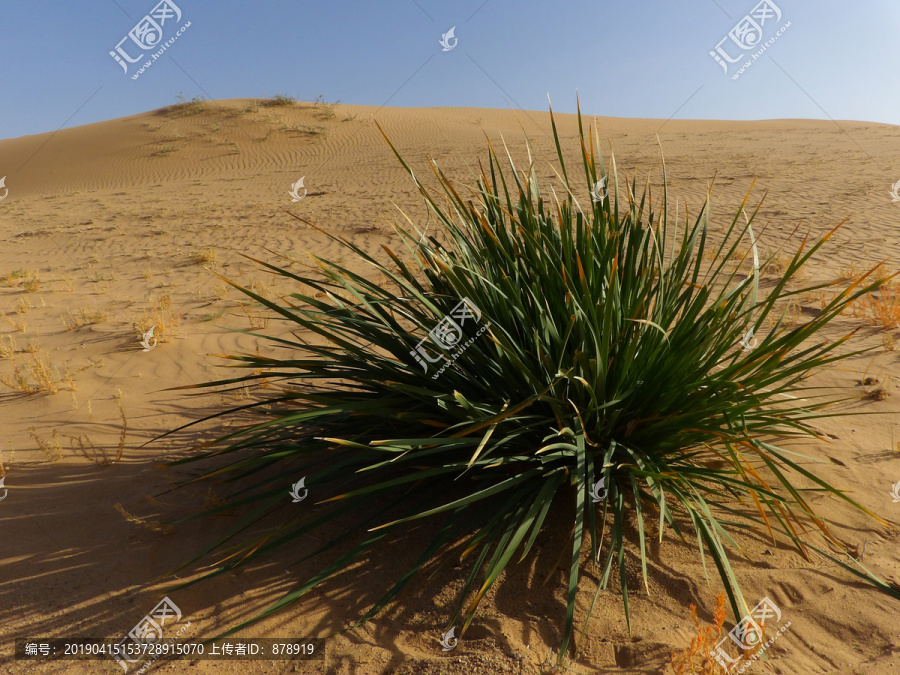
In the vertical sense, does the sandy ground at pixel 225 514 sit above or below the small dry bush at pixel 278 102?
below

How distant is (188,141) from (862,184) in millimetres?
27581

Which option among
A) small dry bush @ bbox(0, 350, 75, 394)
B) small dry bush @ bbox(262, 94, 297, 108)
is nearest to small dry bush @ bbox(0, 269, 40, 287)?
small dry bush @ bbox(0, 350, 75, 394)

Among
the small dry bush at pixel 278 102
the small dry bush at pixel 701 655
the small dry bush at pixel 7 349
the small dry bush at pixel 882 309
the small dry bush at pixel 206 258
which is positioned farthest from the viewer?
the small dry bush at pixel 278 102

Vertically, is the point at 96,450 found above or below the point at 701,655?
above

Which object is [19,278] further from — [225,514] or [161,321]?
[225,514]

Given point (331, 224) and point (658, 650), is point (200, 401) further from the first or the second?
point (331, 224)

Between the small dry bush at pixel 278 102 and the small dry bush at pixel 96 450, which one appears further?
the small dry bush at pixel 278 102

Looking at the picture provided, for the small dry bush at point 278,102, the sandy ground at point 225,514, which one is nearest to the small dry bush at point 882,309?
the sandy ground at point 225,514

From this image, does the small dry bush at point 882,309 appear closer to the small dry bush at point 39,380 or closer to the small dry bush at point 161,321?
the small dry bush at point 161,321

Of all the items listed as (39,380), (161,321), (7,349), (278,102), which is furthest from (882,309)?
(278,102)

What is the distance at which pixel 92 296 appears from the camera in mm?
6645

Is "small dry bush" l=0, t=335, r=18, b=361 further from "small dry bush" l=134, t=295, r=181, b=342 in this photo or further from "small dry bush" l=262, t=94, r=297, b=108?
"small dry bush" l=262, t=94, r=297, b=108

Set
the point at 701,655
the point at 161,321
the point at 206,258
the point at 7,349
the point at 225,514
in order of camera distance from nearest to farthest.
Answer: the point at 701,655 → the point at 225,514 → the point at 7,349 → the point at 161,321 → the point at 206,258

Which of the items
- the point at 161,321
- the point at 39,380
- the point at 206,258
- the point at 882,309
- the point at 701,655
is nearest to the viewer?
the point at 701,655
